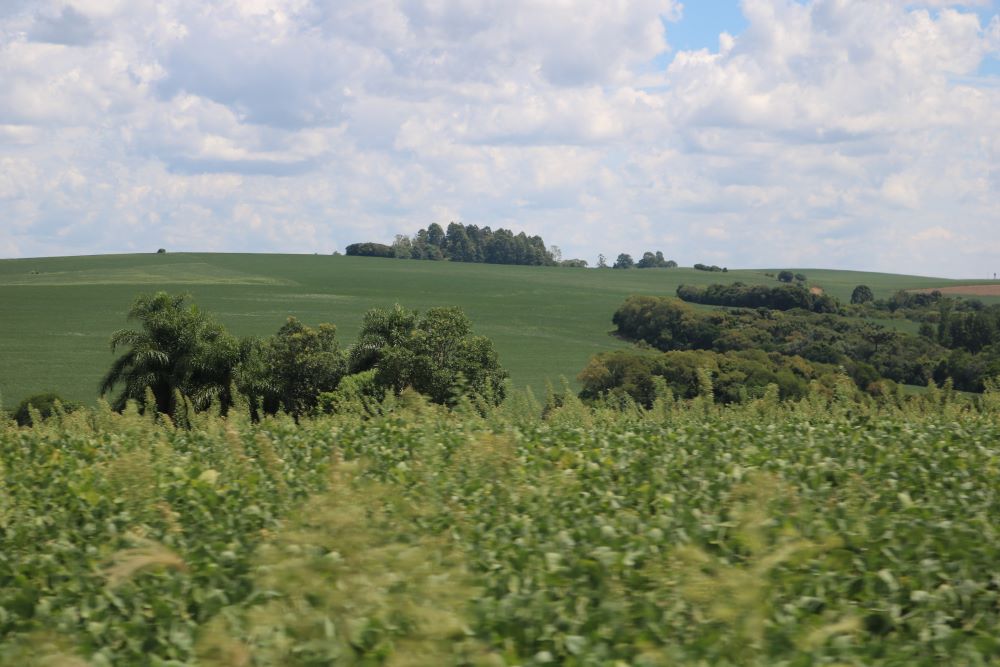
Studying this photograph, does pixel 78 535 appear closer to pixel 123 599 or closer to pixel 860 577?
pixel 123 599

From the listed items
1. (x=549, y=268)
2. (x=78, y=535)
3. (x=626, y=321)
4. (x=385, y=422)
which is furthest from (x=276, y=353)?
(x=549, y=268)

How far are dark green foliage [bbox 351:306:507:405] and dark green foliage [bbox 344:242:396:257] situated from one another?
93.5 m

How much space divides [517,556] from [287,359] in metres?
57.9

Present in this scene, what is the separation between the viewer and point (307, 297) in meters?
109

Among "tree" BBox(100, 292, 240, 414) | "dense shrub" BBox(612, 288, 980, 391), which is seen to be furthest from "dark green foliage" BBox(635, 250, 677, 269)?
"tree" BBox(100, 292, 240, 414)

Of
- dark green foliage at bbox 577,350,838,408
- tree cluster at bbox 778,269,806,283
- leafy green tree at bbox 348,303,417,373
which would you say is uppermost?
tree cluster at bbox 778,269,806,283

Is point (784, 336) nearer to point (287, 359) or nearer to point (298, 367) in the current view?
point (298, 367)

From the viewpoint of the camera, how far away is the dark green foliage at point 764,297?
107938 mm

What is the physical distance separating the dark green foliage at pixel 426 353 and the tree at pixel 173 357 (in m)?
8.84

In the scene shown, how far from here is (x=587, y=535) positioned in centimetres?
549

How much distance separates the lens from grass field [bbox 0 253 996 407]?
255 ft

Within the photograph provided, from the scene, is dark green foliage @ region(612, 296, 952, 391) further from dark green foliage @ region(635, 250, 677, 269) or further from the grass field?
dark green foliage @ region(635, 250, 677, 269)

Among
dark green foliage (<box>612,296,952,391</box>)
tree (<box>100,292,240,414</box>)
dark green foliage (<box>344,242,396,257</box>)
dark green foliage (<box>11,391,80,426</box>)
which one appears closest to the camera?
dark green foliage (<box>11,391,80,426</box>)

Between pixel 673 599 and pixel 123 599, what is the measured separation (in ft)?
7.98
